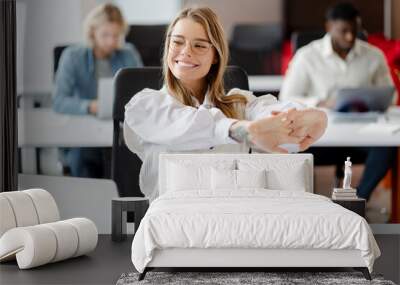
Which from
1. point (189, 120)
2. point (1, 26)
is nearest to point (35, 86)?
point (1, 26)

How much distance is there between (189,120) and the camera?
4.45 meters

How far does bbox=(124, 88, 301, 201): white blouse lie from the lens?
14.6 feet

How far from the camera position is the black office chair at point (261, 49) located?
5.64 m

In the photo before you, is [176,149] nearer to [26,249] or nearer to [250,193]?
[250,193]

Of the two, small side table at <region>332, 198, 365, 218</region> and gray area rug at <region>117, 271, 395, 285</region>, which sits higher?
small side table at <region>332, 198, 365, 218</region>

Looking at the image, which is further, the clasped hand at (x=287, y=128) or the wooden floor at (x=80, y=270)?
the clasped hand at (x=287, y=128)

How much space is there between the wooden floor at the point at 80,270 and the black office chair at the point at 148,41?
1375mm

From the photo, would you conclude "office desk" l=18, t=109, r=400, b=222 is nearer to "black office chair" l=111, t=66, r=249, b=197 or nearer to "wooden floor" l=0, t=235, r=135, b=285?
"black office chair" l=111, t=66, r=249, b=197

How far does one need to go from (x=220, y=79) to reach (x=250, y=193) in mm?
712

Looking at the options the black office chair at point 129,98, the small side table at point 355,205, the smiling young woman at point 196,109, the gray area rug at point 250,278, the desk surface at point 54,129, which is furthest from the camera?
the desk surface at point 54,129

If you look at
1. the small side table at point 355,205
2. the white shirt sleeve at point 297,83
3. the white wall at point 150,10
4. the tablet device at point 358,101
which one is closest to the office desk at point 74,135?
the tablet device at point 358,101

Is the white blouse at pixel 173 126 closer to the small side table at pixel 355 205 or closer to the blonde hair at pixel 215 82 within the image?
the blonde hair at pixel 215 82

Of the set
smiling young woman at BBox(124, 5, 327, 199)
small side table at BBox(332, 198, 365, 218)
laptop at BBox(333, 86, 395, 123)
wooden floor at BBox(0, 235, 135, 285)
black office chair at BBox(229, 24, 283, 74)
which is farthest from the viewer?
black office chair at BBox(229, 24, 283, 74)

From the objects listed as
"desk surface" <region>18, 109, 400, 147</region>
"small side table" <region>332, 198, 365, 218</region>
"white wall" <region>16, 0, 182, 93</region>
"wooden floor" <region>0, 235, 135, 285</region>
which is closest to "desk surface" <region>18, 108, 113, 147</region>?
"desk surface" <region>18, 109, 400, 147</region>
